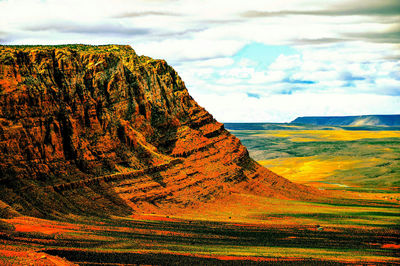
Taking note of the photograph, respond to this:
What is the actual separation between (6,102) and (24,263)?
38.8 meters

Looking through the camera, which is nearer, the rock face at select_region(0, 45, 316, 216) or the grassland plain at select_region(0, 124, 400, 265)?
the grassland plain at select_region(0, 124, 400, 265)

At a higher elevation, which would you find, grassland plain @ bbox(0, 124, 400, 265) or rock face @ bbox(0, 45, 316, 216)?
rock face @ bbox(0, 45, 316, 216)

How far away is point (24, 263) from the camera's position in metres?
52.2

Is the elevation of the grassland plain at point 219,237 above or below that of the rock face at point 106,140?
below

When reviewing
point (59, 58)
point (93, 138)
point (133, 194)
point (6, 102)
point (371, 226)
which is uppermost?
point (59, 58)

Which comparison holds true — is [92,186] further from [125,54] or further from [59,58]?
[125,54]

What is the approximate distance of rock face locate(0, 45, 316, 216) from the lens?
279ft

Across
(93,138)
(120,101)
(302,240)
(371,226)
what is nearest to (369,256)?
(302,240)

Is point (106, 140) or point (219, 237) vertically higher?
point (106, 140)

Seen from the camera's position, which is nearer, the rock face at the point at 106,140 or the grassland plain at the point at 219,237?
the grassland plain at the point at 219,237

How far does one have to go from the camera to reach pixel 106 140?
10119cm

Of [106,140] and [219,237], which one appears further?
[106,140]

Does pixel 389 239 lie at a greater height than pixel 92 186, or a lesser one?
lesser

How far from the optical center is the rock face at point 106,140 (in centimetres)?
8506
